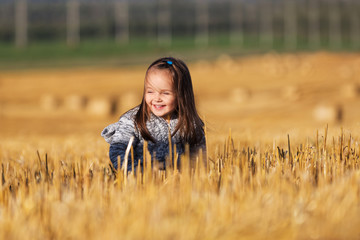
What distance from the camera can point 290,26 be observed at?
47688mm

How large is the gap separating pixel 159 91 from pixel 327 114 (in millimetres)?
8452

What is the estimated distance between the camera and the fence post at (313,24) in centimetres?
4759

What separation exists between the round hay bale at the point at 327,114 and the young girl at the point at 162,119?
812 centimetres

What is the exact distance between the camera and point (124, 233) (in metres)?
2.18

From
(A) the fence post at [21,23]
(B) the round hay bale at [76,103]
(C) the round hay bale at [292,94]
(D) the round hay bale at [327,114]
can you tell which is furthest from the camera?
(A) the fence post at [21,23]

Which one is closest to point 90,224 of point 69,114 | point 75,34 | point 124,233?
point 124,233

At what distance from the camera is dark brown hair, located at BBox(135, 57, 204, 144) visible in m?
3.70

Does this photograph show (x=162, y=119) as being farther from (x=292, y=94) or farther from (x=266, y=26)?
(x=266, y=26)

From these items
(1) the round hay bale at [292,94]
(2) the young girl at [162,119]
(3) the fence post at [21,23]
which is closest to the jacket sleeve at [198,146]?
(2) the young girl at [162,119]

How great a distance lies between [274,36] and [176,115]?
1705 inches

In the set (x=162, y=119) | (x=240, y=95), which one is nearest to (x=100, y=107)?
(x=240, y=95)

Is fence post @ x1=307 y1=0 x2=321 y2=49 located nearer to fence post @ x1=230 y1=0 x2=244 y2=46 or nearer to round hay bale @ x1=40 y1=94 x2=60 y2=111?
fence post @ x1=230 y1=0 x2=244 y2=46

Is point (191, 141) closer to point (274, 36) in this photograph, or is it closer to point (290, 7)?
point (274, 36)

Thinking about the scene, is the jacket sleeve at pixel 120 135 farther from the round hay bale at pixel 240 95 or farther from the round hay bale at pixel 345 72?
the round hay bale at pixel 345 72
